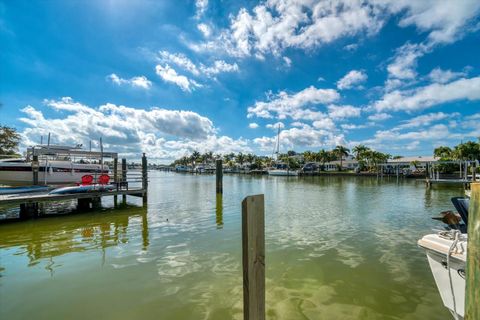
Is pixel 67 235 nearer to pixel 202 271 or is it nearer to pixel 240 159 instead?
pixel 202 271

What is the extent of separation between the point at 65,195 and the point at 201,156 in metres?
151

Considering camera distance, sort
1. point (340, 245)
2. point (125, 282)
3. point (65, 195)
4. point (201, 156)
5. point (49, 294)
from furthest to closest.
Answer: point (201, 156) → point (65, 195) → point (340, 245) → point (125, 282) → point (49, 294)

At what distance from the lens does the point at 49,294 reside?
20.8ft

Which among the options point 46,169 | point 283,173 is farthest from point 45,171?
point 283,173

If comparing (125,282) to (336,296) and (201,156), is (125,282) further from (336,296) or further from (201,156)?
(201,156)

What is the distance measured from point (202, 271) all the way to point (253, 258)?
5.49 metres

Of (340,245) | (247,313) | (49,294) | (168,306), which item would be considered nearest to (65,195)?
(49,294)

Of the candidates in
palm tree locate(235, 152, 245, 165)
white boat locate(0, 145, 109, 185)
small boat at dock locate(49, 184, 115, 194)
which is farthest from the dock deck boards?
palm tree locate(235, 152, 245, 165)

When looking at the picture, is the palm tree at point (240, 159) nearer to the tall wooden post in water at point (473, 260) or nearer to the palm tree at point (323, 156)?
the palm tree at point (323, 156)

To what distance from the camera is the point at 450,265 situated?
12.8 ft

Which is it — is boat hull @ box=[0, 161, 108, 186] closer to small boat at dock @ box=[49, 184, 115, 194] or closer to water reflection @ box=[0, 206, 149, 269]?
small boat at dock @ box=[49, 184, 115, 194]

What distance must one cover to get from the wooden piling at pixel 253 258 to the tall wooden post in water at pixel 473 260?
188 cm

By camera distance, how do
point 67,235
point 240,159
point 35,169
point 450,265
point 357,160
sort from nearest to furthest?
point 450,265, point 67,235, point 35,169, point 357,160, point 240,159

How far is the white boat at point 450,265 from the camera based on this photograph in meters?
3.80
